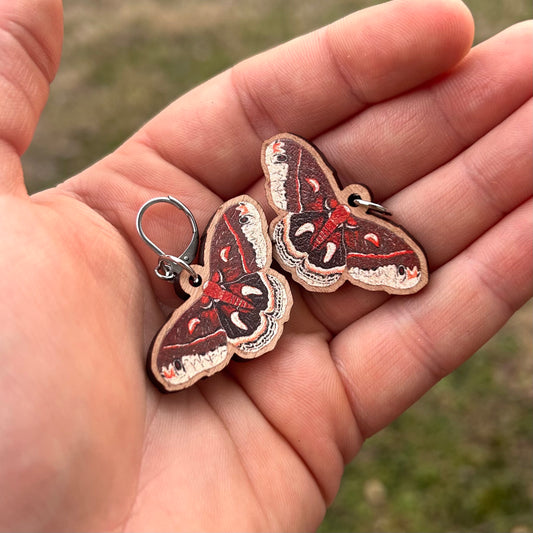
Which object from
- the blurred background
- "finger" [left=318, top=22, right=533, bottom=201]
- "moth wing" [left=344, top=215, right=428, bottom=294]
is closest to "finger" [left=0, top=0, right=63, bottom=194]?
"finger" [left=318, top=22, right=533, bottom=201]

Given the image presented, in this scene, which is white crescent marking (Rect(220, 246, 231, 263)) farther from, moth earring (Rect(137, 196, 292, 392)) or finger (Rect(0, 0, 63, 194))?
finger (Rect(0, 0, 63, 194))

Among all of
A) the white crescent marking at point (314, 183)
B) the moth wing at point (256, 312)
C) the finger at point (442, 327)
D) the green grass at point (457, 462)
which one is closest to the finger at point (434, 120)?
the white crescent marking at point (314, 183)

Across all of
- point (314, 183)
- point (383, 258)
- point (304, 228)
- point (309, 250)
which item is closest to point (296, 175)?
point (314, 183)

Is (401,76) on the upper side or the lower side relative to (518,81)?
upper

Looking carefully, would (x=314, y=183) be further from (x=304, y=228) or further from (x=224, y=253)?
(x=224, y=253)

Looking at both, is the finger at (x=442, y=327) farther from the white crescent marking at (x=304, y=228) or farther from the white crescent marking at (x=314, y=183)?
the white crescent marking at (x=314, y=183)

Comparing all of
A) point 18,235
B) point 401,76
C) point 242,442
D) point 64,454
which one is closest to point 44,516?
point 64,454

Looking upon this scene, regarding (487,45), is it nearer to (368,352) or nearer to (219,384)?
(368,352)
